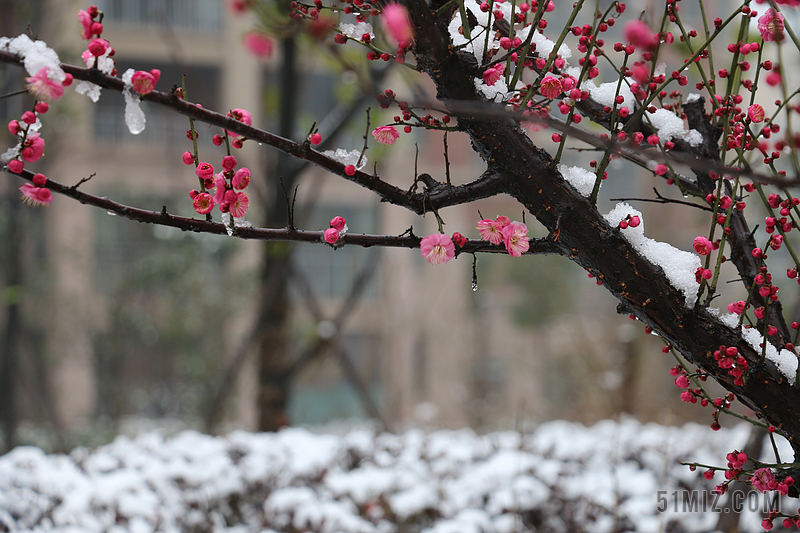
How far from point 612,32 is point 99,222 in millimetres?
8186

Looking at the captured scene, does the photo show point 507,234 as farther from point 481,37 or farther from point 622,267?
point 481,37

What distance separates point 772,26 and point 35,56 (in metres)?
1.01

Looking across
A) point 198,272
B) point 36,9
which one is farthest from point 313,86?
point 36,9

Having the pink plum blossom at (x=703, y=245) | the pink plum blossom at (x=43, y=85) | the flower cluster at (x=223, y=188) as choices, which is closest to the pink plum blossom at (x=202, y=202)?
the flower cluster at (x=223, y=188)

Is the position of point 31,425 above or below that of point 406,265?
below

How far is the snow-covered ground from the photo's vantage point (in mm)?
1925

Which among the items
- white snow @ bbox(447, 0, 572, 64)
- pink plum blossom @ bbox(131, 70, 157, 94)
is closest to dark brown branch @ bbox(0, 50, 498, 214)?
pink plum blossom @ bbox(131, 70, 157, 94)

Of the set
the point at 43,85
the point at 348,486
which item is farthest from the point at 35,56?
the point at 348,486

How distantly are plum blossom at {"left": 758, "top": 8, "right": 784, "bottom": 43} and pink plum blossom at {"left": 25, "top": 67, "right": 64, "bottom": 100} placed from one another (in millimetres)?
922

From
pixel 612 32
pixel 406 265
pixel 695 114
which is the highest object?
pixel 612 32

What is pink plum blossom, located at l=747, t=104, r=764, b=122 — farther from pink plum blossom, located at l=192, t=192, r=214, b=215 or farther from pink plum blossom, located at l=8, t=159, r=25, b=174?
pink plum blossom, located at l=8, t=159, r=25, b=174

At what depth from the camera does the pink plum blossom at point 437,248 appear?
2.96ft

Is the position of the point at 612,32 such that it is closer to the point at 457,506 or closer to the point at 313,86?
the point at 313,86

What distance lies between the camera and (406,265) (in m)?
8.35
